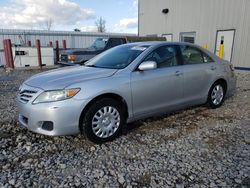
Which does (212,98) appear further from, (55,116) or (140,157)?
(55,116)

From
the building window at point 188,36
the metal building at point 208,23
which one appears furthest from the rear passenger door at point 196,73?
the building window at point 188,36

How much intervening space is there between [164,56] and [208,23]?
9609 mm

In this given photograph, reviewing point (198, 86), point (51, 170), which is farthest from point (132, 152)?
point (198, 86)

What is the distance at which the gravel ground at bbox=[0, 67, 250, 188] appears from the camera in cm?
250

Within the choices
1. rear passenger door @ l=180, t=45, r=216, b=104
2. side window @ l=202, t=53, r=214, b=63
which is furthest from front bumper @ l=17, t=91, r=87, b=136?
side window @ l=202, t=53, r=214, b=63

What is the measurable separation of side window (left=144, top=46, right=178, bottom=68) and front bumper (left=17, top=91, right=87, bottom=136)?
5.00ft

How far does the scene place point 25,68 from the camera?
41.7ft

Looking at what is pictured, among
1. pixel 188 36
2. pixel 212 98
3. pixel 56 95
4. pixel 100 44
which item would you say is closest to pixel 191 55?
pixel 212 98

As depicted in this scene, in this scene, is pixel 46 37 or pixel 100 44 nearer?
pixel 100 44

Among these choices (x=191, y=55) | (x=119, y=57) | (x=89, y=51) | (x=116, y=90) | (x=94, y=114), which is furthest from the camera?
(x=89, y=51)

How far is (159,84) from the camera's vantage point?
3.77 meters

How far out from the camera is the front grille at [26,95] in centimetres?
311

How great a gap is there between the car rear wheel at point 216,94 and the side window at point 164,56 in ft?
4.26

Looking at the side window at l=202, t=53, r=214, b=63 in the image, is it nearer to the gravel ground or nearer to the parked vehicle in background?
the gravel ground
